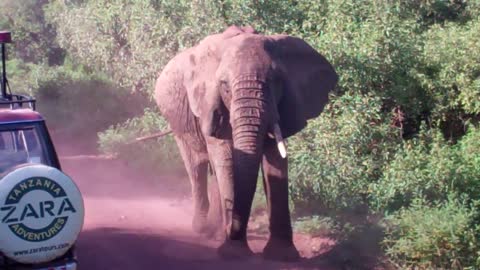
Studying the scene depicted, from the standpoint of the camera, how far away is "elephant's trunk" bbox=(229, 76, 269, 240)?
7.28 metres

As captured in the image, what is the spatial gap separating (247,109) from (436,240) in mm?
2050

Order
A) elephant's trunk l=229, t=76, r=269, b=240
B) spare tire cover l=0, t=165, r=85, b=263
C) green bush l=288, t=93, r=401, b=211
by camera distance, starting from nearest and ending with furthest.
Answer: spare tire cover l=0, t=165, r=85, b=263
elephant's trunk l=229, t=76, r=269, b=240
green bush l=288, t=93, r=401, b=211

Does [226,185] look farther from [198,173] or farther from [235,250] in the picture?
[198,173]

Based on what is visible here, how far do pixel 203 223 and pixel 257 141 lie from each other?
7.09 feet

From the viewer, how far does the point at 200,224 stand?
922 centimetres

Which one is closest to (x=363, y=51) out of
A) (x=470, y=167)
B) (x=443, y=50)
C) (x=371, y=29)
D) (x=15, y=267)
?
(x=371, y=29)

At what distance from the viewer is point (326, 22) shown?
1080 cm

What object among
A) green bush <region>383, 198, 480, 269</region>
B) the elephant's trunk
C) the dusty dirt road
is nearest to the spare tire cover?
the dusty dirt road

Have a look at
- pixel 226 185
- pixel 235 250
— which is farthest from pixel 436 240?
pixel 226 185

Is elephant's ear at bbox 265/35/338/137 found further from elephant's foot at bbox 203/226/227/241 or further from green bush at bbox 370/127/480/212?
elephant's foot at bbox 203/226/227/241

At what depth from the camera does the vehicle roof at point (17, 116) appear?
5.60 metres

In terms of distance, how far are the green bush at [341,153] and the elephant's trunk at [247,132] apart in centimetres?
198

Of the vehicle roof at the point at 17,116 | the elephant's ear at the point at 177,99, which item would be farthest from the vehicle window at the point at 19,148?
the elephant's ear at the point at 177,99

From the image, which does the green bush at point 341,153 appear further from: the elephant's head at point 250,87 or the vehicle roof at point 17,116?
the vehicle roof at point 17,116
